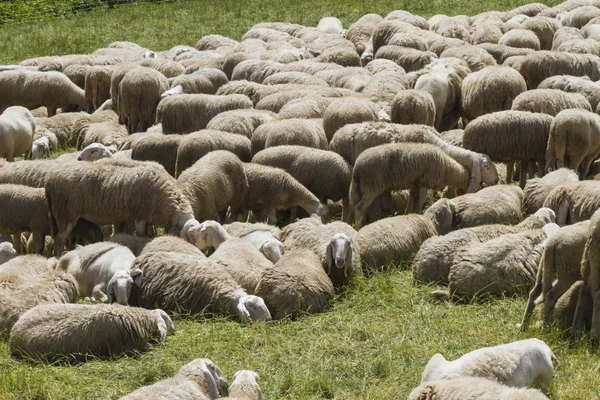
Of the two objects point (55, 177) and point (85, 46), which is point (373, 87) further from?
point (85, 46)

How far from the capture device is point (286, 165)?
12.7 meters

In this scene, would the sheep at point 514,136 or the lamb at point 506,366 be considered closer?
the lamb at point 506,366

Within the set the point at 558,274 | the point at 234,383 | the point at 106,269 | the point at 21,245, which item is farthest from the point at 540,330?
the point at 21,245

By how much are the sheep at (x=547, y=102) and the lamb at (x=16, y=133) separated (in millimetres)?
7202

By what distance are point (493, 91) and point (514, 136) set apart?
6.55 feet

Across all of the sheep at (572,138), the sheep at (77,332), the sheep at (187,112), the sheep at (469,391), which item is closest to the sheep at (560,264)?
the sheep at (469,391)

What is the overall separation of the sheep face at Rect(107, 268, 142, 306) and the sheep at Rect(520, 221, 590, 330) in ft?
11.9

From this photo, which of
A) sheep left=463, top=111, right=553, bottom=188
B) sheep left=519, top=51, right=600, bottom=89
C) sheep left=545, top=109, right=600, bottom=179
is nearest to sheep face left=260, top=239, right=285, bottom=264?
sheep left=463, top=111, right=553, bottom=188

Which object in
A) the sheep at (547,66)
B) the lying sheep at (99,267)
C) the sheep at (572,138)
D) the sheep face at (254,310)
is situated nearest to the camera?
the sheep face at (254,310)

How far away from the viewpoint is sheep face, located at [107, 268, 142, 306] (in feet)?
30.9

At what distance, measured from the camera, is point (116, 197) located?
441 inches

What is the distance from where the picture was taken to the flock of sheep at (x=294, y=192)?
8.48 metres

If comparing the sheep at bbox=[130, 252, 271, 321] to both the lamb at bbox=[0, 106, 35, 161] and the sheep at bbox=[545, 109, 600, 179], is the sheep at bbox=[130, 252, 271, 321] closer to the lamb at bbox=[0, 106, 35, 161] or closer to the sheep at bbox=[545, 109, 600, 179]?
the sheep at bbox=[545, 109, 600, 179]

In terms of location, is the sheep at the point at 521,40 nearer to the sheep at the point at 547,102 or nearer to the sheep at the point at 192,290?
the sheep at the point at 547,102
